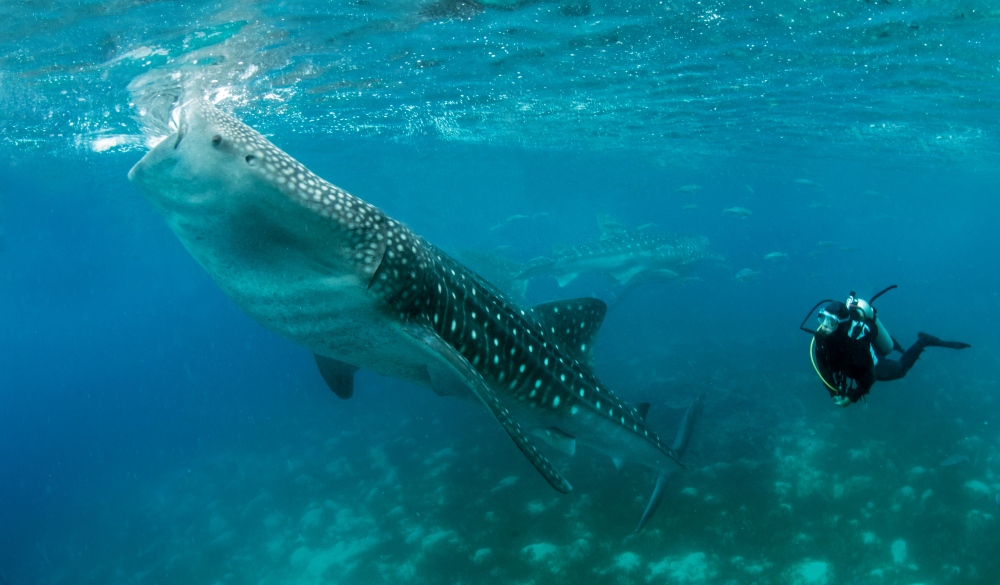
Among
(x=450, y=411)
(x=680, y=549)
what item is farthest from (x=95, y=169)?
(x=680, y=549)

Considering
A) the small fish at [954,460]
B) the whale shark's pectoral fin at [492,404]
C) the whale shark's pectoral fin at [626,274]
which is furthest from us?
the whale shark's pectoral fin at [626,274]

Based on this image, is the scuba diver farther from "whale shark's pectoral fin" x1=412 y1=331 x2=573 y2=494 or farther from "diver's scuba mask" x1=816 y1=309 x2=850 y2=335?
"whale shark's pectoral fin" x1=412 y1=331 x2=573 y2=494

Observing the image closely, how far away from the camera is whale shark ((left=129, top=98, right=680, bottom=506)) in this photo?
10.4 feet

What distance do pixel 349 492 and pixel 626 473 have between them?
6250 mm

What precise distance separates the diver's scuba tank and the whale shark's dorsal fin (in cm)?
224

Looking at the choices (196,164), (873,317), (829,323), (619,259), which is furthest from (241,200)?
(619,259)

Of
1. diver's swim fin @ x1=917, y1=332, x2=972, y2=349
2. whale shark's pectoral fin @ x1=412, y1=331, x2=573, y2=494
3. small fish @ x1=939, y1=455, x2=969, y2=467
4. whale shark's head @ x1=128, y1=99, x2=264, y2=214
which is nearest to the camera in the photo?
whale shark's head @ x1=128, y1=99, x2=264, y2=214

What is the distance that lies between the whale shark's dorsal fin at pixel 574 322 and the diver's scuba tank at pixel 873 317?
2244 millimetres

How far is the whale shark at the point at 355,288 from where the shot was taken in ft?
10.4

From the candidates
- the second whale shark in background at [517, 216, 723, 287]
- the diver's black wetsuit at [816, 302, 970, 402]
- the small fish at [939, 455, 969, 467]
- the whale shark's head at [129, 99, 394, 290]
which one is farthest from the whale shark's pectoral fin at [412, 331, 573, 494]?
the second whale shark in background at [517, 216, 723, 287]

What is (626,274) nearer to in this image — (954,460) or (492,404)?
(954,460)

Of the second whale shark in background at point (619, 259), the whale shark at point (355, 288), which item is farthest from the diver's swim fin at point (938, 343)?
the second whale shark in background at point (619, 259)

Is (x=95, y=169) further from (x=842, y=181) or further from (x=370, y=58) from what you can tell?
(x=842, y=181)

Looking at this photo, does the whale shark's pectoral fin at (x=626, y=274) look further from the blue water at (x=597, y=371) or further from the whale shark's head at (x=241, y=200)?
the whale shark's head at (x=241, y=200)
